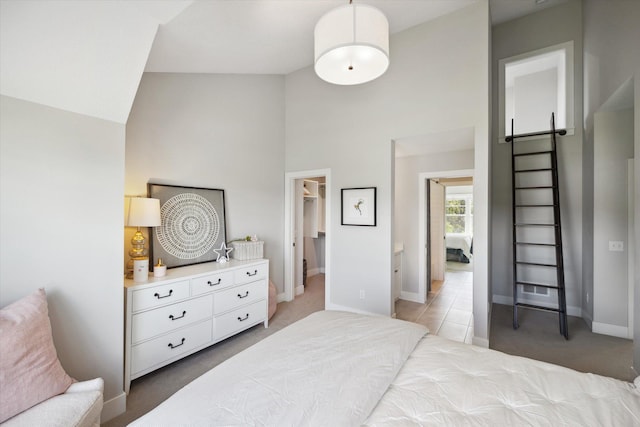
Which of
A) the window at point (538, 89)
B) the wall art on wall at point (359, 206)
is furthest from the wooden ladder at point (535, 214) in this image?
the wall art on wall at point (359, 206)

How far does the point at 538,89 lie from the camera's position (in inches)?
174

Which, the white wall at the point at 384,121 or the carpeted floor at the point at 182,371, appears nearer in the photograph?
the carpeted floor at the point at 182,371

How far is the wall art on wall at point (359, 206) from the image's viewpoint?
3.31m

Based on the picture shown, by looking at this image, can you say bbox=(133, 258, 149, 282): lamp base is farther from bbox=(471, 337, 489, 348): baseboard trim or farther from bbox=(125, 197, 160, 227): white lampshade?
bbox=(471, 337, 489, 348): baseboard trim

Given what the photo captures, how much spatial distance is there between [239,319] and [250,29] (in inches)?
109

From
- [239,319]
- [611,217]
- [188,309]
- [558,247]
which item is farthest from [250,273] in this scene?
[611,217]

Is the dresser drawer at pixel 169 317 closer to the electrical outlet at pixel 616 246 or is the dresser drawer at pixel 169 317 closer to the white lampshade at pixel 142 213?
the white lampshade at pixel 142 213

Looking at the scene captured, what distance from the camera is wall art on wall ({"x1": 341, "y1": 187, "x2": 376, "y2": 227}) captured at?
3314mm

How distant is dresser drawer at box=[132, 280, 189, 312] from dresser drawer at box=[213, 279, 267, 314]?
35cm

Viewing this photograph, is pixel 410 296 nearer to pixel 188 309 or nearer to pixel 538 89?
pixel 188 309

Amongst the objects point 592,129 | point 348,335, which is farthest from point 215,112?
point 592,129

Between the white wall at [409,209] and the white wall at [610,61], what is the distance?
5.60ft

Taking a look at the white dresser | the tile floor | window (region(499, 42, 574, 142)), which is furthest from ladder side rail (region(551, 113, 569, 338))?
the white dresser

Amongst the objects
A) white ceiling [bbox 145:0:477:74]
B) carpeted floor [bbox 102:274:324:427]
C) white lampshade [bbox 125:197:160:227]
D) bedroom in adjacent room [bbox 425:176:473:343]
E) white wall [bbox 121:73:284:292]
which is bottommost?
carpeted floor [bbox 102:274:324:427]
